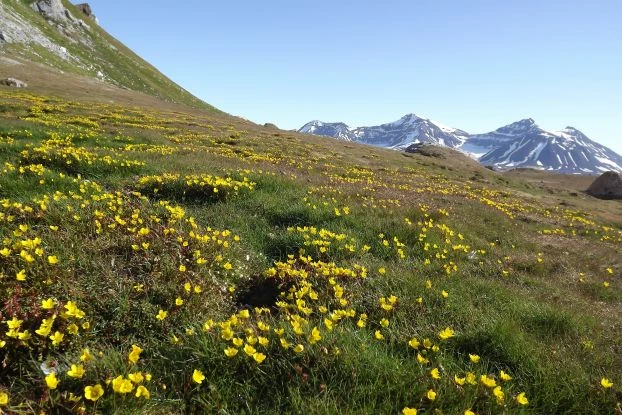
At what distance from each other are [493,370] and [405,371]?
132cm

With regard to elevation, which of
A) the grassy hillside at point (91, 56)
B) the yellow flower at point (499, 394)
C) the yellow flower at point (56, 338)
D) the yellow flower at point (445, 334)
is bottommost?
the yellow flower at point (56, 338)

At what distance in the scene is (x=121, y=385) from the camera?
10.7ft

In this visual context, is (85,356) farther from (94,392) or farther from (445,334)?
(445,334)

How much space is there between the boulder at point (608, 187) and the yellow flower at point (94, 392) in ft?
254

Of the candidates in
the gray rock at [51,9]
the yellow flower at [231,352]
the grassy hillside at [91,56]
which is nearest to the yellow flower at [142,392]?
the yellow flower at [231,352]

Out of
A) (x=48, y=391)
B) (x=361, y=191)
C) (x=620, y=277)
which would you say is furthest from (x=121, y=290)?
(x=620, y=277)

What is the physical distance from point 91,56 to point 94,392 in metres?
131

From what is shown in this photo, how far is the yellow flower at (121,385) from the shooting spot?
322cm

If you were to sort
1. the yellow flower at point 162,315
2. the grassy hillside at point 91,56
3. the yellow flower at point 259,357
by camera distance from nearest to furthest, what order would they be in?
the yellow flower at point 259,357
the yellow flower at point 162,315
the grassy hillside at point 91,56

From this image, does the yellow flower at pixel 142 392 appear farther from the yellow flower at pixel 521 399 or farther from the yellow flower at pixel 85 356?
the yellow flower at pixel 521 399

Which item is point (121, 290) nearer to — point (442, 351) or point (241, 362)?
point (241, 362)

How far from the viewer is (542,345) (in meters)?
5.07

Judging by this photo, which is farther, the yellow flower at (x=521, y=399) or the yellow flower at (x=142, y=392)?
the yellow flower at (x=521, y=399)

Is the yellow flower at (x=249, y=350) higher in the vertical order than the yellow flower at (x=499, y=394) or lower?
lower
